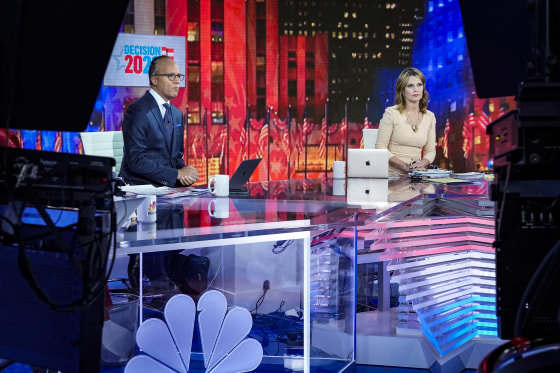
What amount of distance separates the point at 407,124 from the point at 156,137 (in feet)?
6.14

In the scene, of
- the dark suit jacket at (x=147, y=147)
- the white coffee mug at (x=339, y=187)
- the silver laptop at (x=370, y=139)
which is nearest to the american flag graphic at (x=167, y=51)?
the silver laptop at (x=370, y=139)

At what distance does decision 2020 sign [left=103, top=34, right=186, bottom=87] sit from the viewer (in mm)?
5695

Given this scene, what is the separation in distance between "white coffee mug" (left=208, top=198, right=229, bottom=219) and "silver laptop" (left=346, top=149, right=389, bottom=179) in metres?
1.33

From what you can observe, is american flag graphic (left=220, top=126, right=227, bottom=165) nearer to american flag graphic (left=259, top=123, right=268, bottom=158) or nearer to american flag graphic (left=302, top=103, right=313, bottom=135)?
american flag graphic (left=259, top=123, right=268, bottom=158)

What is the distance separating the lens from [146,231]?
1.95 metres

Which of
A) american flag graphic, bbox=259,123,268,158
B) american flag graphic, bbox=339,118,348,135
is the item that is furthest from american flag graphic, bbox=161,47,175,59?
american flag graphic, bbox=339,118,348,135

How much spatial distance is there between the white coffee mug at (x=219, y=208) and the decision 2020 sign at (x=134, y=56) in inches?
127

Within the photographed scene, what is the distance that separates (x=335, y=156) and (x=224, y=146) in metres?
1.19

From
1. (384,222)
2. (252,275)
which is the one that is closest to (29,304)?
(252,275)

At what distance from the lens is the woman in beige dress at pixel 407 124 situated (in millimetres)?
4496

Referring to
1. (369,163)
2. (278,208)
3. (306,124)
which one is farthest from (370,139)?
(278,208)

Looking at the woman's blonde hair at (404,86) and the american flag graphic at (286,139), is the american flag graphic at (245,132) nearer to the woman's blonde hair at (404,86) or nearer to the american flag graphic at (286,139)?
the american flag graphic at (286,139)

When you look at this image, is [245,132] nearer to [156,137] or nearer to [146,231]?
[156,137]

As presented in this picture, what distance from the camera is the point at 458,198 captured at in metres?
3.06
